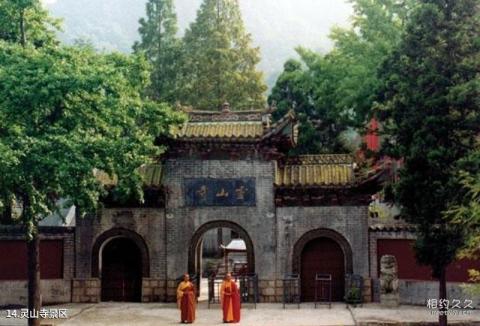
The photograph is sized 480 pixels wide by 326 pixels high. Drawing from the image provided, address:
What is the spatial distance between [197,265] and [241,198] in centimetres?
325

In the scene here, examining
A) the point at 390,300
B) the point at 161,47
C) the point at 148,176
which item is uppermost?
the point at 161,47

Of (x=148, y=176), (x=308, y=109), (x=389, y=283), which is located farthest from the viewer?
(x=308, y=109)

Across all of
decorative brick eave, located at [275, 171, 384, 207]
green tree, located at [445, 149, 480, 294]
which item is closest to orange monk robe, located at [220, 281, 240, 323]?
decorative brick eave, located at [275, 171, 384, 207]

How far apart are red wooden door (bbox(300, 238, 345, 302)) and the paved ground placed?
2.56 feet

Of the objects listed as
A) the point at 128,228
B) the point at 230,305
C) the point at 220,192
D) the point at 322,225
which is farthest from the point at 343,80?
the point at 230,305

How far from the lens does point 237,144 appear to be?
2022cm

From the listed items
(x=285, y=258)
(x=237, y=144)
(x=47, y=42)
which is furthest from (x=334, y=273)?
(x=47, y=42)

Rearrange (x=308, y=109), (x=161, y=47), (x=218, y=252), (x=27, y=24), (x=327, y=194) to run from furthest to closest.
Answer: (x=161, y=47), (x=218, y=252), (x=308, y=109), (x=327, y=194), (x=27, y=24)

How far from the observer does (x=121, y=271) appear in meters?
20.8

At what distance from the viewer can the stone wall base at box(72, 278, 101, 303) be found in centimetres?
2016

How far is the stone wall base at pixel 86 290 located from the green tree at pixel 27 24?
754 centimetres

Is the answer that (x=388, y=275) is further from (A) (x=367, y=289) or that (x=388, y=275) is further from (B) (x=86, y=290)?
(B) (x=86, y=290)

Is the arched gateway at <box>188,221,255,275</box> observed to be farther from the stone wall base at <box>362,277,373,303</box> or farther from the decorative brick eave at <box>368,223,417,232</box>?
the decorative brick eave at <box>368,223,417,232</box>

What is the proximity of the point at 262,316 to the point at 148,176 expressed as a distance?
5982mm
